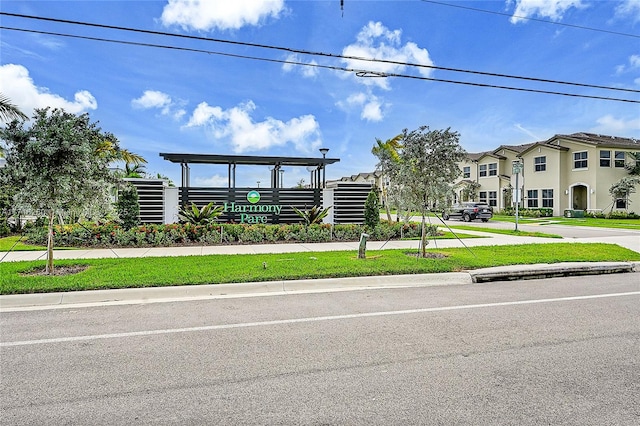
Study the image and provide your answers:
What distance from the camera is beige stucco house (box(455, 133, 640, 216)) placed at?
33000 mm

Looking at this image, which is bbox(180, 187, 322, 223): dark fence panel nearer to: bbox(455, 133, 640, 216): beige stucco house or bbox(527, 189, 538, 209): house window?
bbox(455, 133, 640, 216): beige stucco house

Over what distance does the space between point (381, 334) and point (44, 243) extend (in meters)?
13.2

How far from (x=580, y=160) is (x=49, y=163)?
1532 inches

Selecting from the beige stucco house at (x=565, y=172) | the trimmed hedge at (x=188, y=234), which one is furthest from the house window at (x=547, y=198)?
the trimmed hedge at (x=188, y=234)

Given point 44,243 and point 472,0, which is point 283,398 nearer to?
point 472,0

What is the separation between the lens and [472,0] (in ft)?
36.1

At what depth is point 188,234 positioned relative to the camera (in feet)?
45.2

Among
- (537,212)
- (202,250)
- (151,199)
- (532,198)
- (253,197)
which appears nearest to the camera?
(202,250)

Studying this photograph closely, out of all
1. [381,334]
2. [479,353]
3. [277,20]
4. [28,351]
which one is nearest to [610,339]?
[479,353]

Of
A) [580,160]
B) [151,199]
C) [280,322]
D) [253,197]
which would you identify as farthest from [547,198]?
[280,322]

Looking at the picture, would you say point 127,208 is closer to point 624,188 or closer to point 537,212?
point 537,212

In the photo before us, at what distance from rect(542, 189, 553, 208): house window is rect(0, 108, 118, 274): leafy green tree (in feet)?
126

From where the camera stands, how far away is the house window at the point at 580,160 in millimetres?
33875

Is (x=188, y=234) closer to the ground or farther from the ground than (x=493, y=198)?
closer to the ground
